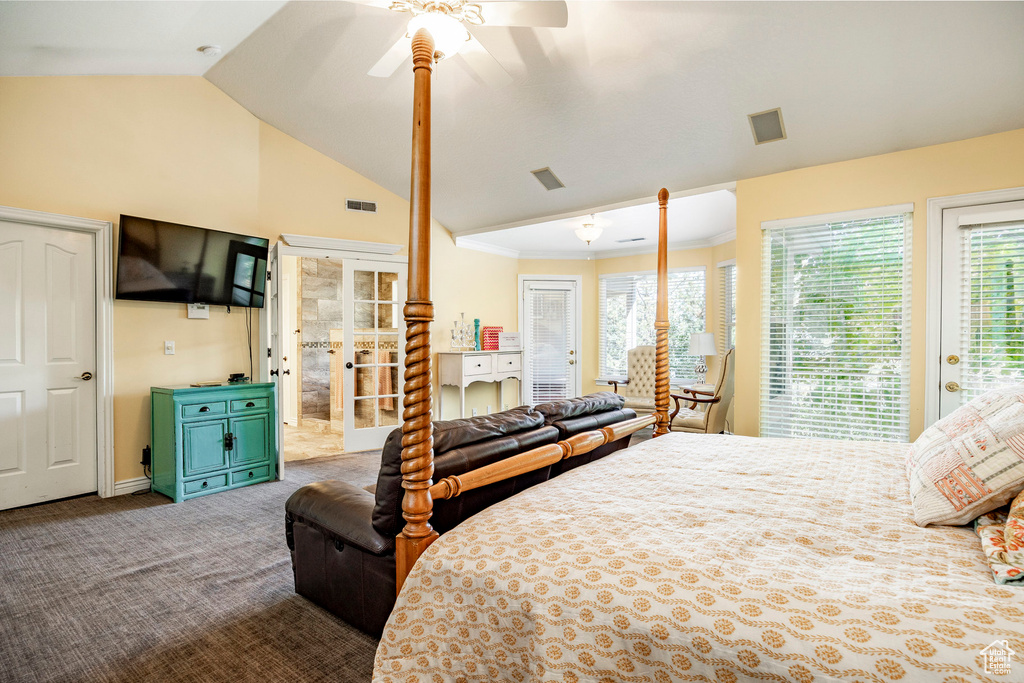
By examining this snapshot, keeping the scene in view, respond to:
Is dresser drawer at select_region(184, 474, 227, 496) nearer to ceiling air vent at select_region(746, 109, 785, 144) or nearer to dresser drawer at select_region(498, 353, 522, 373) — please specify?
dresser drawer at select_region(498, 353, 522, 373)

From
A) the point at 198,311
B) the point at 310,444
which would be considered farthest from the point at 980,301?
the point at 310,444

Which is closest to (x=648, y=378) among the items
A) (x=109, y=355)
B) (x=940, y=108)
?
(x=940, y=108)

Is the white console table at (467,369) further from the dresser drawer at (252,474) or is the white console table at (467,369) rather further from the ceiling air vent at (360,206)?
the dresser drawer at (252,474)

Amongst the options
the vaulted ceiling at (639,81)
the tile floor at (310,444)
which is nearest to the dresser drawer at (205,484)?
the tile floor at (310,444)

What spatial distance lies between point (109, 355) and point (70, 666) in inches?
102

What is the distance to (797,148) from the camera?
3488 millimetres

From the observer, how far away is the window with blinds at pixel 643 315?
21.0 feet

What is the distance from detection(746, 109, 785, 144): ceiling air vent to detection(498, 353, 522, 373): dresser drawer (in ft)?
12.5

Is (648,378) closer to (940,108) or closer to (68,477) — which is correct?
(940,108)

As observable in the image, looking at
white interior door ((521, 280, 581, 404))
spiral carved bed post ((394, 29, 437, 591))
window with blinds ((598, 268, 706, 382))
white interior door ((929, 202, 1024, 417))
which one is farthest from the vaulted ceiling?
white interior door ((521, 280, 581, 404))

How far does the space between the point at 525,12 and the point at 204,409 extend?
134 inches

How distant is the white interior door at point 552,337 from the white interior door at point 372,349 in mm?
2330

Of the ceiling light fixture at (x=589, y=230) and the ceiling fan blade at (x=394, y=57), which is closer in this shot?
the ceiling fan blade at (x=394, y=57)

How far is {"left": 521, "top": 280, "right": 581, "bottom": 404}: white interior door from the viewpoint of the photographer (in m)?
7.13
